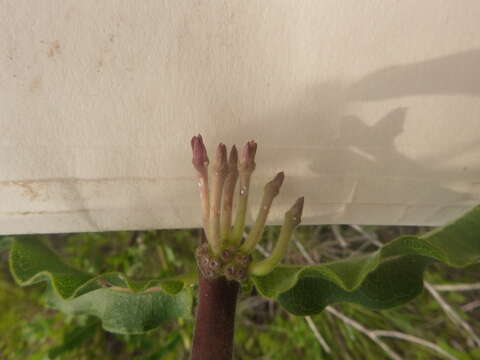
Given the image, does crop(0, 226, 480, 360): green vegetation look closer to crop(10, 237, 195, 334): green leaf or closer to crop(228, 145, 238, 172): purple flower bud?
crop(10, 237, 195, 334): green leaf

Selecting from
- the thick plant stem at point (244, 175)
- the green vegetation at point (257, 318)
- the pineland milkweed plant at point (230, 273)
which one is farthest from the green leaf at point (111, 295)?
the green vegetation at point (257, 318)

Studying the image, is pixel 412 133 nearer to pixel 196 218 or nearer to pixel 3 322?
pixel 196 218

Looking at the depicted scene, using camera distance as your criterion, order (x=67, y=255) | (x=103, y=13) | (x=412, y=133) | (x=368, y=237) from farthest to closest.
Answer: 1. (x=67, y=255)
2. (x=368, y=237)
3. (x=412, y=133)
4. (x=103, y=13)

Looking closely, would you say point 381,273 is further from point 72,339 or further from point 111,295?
point 72,339

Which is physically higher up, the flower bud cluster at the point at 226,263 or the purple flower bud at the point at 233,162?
the purple flower bud at the point at 233,162

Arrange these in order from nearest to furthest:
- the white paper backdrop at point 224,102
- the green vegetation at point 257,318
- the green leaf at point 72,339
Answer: the white paper backdrop at point 224,102 < the green leaf at point 72,339 < the green vegetation at point 257,318

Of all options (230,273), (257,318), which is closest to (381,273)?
(230,273)

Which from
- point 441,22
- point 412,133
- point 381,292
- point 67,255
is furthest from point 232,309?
point 67,255

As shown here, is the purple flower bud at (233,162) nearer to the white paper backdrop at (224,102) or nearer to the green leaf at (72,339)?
the white paper backdrop at (224,102)
